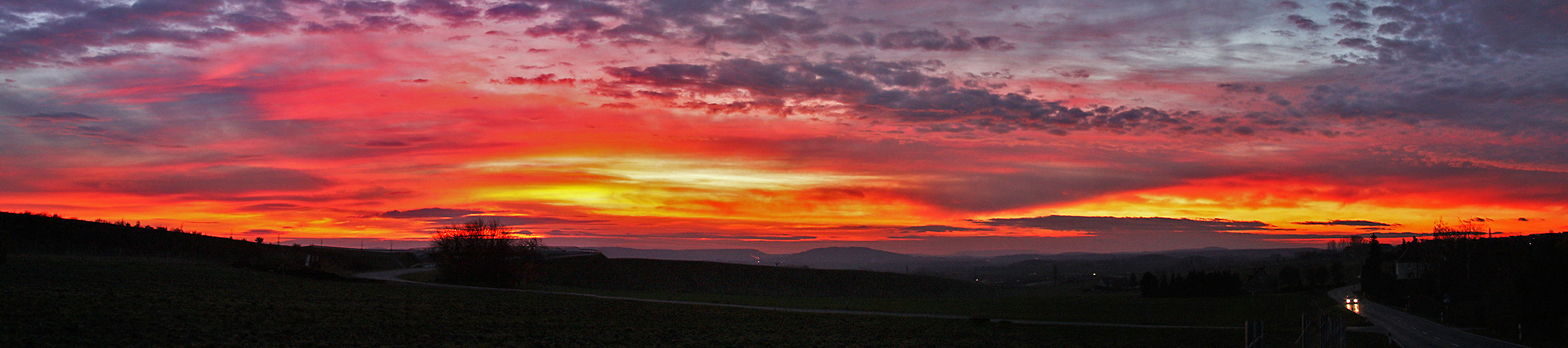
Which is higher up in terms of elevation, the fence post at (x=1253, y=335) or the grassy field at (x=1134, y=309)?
the fence post at (x=1253, y=335)

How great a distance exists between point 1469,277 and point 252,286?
93401 millimetres

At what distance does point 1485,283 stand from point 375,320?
80.0m

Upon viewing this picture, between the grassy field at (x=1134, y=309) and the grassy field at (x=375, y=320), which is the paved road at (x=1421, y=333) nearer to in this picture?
the grassy field at (x=1134, y=309)

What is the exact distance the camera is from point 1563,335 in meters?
38.3

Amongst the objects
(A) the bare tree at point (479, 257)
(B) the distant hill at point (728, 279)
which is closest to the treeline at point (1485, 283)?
(B) the distant hill at point (728, 279)

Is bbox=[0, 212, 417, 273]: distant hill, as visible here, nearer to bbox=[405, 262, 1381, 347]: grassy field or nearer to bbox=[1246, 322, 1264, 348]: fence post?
bbox=[405, 262, 1381, 347]: grassy field

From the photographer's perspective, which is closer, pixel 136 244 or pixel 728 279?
pixel 136 244

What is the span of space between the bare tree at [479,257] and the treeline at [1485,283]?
63.4m

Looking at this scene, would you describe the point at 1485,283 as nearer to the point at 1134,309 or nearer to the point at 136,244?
the point at 1134,309

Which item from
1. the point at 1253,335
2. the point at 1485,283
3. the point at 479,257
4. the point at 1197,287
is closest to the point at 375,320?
the point at 1253,335

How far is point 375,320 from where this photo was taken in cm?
2247

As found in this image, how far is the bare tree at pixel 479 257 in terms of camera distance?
195 ft

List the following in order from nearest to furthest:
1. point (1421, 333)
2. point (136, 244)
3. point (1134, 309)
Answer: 1. point (1421, 333)
2. point (136, 244)
3. point (1134, 309)

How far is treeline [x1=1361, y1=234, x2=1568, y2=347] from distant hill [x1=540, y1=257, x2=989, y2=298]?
49573mm
